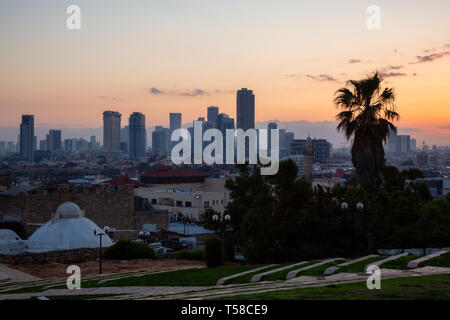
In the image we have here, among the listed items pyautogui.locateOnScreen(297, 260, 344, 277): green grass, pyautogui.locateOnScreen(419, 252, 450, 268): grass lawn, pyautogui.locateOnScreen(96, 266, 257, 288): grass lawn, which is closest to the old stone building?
pyautogui.locateOnScreen(96, 266, 257, 288): grass lawn

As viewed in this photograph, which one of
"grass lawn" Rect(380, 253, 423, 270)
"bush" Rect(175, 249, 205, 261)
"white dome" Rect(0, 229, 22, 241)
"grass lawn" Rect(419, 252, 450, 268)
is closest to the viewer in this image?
"grass lawn" Rect(419, 252, 450, 268)

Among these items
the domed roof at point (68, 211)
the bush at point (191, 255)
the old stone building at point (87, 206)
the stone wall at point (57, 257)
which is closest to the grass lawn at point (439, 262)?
the bush at point (191, 255)

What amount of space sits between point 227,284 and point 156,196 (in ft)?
197

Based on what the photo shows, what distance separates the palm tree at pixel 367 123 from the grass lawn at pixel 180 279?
736cm

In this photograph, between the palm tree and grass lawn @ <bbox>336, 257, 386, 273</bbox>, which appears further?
the palm tree

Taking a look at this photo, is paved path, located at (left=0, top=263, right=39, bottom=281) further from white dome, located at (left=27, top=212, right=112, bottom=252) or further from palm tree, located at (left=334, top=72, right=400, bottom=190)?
palm tree, located at (left=334, top=72, right=400, bottom=190)

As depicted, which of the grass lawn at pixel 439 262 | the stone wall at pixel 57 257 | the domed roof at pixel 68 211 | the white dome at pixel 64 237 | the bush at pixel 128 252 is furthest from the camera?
the domed roof at pixel 68 211

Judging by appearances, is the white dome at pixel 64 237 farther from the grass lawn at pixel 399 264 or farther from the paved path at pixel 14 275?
the grass lawn at pixel 399 264

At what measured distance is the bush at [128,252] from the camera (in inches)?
1094

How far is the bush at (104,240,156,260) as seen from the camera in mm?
27797

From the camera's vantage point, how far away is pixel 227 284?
14.9 meters

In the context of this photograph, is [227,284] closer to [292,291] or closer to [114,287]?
[114,287]

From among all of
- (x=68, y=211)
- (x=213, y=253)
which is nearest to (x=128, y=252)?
(x=68, y=211)

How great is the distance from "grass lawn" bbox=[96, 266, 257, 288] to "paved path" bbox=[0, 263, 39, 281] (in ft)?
19.8
